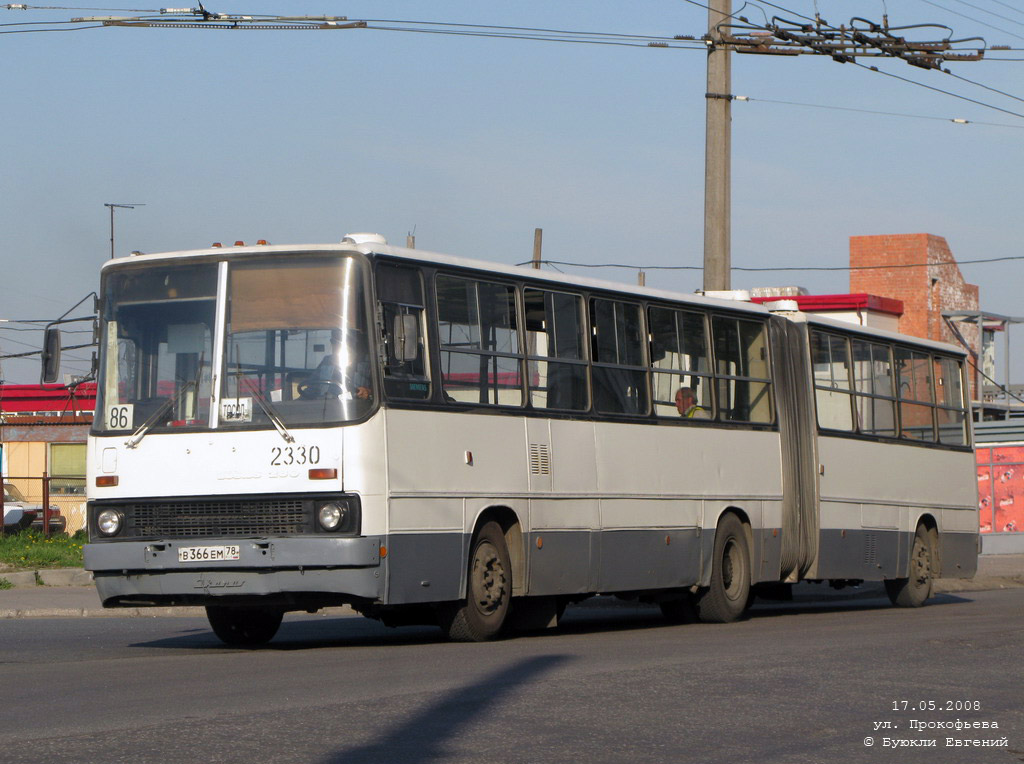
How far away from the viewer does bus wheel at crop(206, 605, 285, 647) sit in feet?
43.9

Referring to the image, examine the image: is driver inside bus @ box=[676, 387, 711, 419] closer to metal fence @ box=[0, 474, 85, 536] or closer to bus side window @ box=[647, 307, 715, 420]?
bus side window @ box=[647, 307, 715, 420]

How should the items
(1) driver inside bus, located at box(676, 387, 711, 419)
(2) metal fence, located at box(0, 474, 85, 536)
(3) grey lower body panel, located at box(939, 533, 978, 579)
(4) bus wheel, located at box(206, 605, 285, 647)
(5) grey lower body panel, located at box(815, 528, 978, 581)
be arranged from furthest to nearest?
(2) metal fence, located at box(0, 474, 85, 536) < (3) grey lower body panel, located at box(939, 533, 978, 579) < (5) grey lower body panel, located at box(815, 528, 978, 581) < (1) driver inside bus, located at box(676, 387, 711, 419) < (4) bus wheel, located at box(206, 605, 285, 647)

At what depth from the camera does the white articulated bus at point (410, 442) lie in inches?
465

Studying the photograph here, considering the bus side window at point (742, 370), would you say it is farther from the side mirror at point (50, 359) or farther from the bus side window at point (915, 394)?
the side mirror at point (50, 359)

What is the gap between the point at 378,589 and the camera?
11688mm

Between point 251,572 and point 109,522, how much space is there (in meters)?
1.34

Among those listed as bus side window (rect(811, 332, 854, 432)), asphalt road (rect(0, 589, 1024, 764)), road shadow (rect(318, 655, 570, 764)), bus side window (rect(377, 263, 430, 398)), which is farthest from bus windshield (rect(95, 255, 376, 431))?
bus side window (rect(811, 332, 854, 432))

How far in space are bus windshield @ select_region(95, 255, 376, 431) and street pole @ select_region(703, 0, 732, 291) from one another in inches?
388

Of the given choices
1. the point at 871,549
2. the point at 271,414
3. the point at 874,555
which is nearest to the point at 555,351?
the point at 271,414

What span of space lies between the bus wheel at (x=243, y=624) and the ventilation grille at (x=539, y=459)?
2419 mm

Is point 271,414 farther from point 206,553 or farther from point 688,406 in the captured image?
point 688,406

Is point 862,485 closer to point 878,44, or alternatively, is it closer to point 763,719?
point 878,44

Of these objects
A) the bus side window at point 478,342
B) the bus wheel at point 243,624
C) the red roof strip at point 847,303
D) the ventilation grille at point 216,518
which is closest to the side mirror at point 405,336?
the bus side window at point 478,342

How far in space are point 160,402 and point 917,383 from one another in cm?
1104
